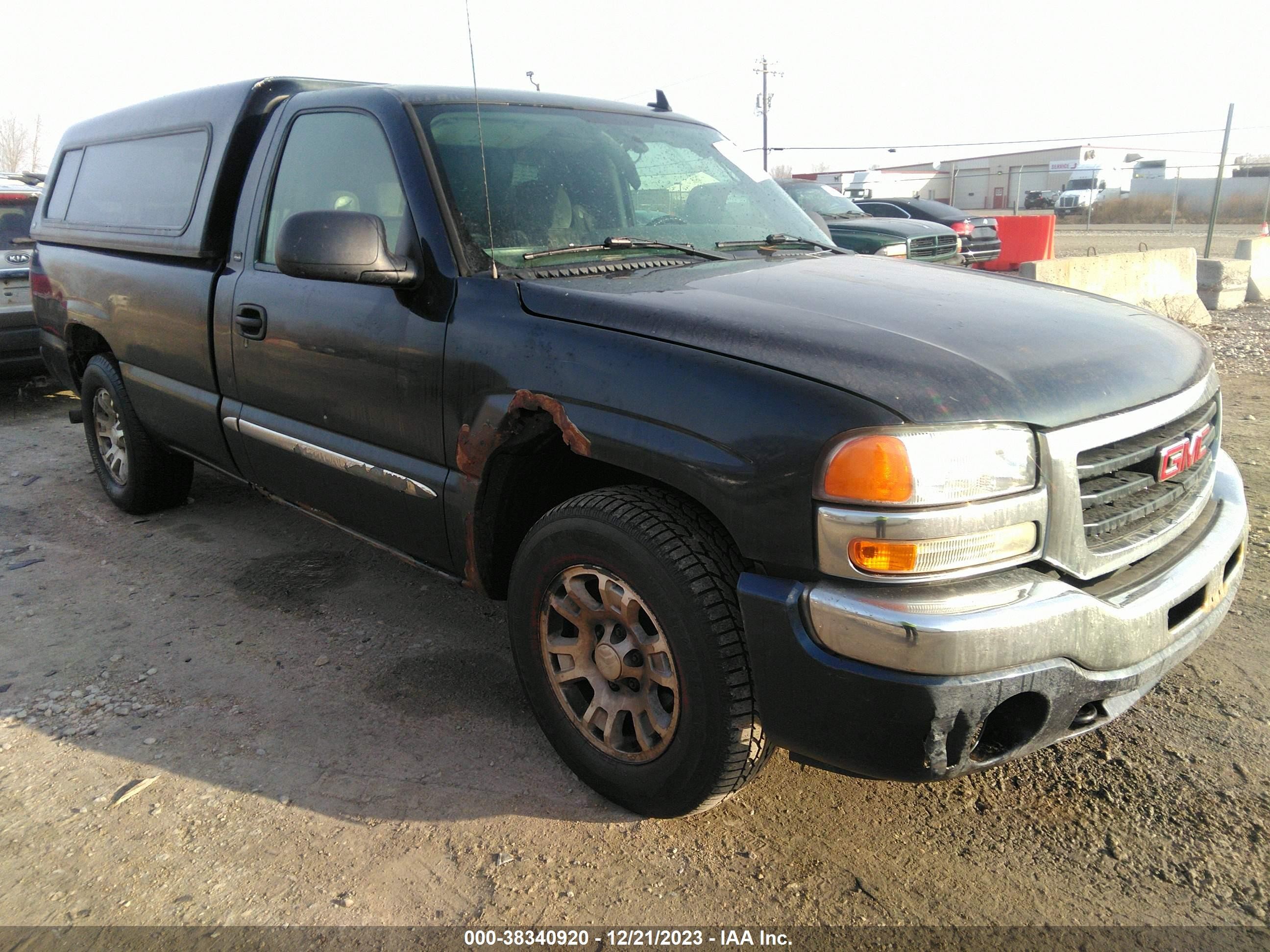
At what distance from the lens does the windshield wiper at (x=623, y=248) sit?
9.48ft

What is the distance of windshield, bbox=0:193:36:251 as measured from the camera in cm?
766

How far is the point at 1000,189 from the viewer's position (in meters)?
44.7

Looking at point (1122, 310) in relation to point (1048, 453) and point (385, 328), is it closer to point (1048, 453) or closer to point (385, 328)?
point (1048, 453)

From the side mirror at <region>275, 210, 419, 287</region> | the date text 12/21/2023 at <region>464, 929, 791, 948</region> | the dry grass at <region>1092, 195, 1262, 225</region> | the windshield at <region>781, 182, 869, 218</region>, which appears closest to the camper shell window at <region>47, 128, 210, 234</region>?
the side mirror at <region>275, 210, 419, 287</region>

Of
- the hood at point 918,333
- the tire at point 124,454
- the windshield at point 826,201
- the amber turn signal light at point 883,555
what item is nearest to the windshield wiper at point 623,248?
the hood at point 918,333

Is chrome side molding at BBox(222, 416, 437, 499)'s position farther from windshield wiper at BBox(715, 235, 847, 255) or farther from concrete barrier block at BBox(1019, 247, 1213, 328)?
concrete barrier block at BBox(1019, 247, 1213, 328)

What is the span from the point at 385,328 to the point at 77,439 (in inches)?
201

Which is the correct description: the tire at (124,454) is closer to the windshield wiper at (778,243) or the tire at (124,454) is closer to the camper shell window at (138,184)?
the camper shell window at (138,184)

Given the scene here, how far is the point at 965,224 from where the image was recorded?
13.1m

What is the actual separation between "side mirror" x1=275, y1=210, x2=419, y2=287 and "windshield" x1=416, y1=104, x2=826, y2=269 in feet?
0.81

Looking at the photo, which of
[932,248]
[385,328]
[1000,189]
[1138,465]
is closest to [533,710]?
[385,328]

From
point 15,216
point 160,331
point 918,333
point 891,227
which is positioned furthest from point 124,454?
point 891,227

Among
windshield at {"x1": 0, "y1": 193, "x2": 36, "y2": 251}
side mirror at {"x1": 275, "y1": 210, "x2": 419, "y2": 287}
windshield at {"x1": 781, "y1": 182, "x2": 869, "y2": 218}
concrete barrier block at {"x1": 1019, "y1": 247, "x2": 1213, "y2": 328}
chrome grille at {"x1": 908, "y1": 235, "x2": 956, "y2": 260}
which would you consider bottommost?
concrete barrier block at {"x1": 1019, "y1": 247, "x2": 1213, "y2": 328}

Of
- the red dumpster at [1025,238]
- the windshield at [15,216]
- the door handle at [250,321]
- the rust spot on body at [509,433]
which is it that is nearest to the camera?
the rust spot on body at [509,433]
